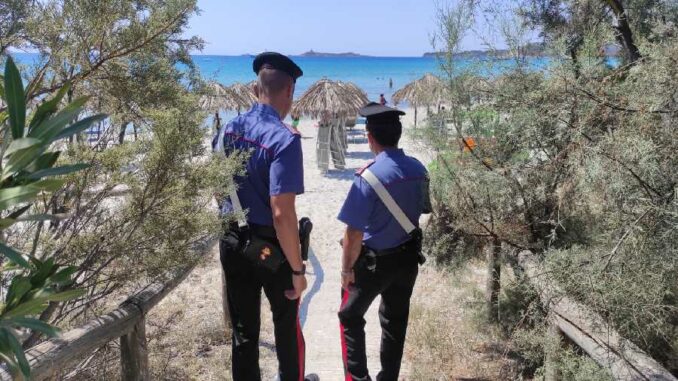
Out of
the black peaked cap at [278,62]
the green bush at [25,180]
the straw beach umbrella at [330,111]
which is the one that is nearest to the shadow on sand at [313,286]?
the black peaked cap at [278,62]

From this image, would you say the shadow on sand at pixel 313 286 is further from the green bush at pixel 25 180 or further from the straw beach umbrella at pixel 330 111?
the straw beach umbrella at pixel 330 111

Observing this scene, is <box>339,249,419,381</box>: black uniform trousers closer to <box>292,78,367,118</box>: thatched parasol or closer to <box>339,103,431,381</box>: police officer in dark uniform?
<box>339,103,431,381</box>: police officer in dark uniform

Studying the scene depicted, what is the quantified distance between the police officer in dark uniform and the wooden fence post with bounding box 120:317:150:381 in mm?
1121

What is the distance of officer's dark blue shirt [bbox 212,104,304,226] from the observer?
2.41 metres

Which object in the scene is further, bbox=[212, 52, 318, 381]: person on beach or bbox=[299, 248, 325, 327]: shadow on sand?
bbox=[299, 248, 325, 327]: shadow on sand

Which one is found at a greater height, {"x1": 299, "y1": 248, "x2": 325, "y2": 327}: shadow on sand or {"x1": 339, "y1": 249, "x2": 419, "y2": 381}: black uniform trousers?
{"x1": 339, "y1": 249, "x2": 419, "y2": 381}: black uniform trousers

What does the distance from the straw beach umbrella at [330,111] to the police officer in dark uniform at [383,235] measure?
11.7m

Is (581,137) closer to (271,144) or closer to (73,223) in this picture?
(271,144)

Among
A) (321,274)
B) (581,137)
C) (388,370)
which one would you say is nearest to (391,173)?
(581,137)

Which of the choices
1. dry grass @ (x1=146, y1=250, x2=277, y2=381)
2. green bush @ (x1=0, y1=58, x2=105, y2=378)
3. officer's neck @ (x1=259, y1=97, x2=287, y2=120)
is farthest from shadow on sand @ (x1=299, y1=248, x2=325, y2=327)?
green bush @ (x1=0, y1=58, x2=105, y2=378)

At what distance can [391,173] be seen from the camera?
111 inches

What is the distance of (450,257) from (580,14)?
6.90ft

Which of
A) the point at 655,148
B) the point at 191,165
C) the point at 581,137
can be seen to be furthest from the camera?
the point at 191,165

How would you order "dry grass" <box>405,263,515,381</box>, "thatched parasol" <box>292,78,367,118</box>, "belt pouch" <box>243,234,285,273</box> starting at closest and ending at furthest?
1. "belt pouch" <box>243,234,285,273</box>
2. "dry grass" <box>405,263,515,381</box>
3. "thatched parasol" <box>292,78,367,118</box>
